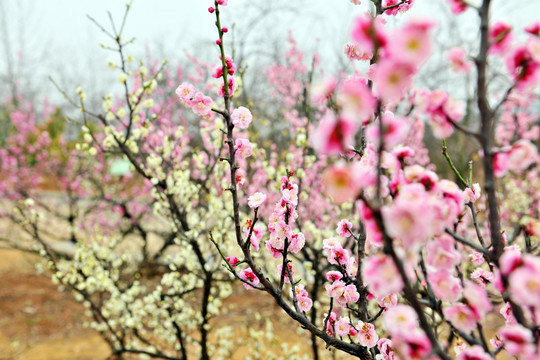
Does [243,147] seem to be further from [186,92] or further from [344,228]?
[344,228]

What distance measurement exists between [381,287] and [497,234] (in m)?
0.44

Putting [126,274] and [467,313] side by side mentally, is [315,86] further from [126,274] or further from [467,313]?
[126,274]

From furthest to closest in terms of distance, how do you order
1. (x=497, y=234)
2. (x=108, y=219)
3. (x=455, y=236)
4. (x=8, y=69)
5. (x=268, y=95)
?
1. (x=8, y=69)
2. (x=268, y=95)
3. (x=108, y=219)
4. (x=497, y=234)
5. (x=455, y=236)

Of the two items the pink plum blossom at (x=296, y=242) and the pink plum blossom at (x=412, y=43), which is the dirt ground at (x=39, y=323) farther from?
the pink plum blossom at (x=412, y=43)

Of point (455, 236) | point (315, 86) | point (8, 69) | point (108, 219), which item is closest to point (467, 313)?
point (455, 236)

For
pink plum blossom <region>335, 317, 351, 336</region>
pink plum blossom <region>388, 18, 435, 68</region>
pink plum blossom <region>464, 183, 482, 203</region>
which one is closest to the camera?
pink plum blossom <region>388, 18, 435, 68</region>

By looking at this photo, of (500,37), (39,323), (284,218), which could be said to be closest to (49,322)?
(39,323)

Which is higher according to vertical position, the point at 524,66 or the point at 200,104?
the point at 200,104

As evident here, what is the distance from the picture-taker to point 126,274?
676cm

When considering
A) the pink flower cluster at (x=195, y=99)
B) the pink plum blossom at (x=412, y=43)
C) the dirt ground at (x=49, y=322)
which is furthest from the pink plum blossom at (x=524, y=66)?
the dirt ground at (x=49, y=322)

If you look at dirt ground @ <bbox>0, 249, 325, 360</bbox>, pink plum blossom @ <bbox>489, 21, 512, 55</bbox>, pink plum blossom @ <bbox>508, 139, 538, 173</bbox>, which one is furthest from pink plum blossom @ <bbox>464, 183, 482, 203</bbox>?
dirt ground @ <bbox>0, 249, 325, 360</bbox>

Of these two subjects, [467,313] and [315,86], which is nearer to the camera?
[315,86]

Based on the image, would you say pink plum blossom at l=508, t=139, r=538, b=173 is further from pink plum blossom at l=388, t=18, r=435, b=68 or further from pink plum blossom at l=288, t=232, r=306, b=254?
pink plum blossom at l=288, t=232, r=306, b=254

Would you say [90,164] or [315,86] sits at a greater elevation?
[90,164]
